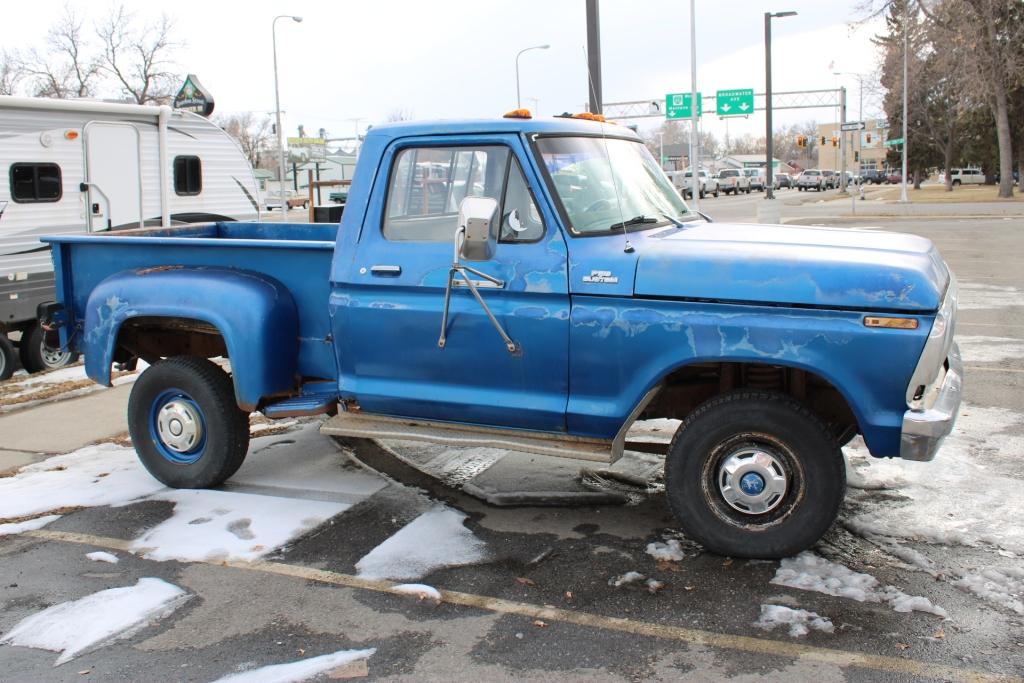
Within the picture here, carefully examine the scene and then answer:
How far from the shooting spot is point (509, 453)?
646 cm

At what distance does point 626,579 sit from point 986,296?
10320 millimetres

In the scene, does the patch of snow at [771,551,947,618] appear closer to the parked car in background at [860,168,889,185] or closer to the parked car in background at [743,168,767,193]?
the parked car in background at [743,168,767,193]

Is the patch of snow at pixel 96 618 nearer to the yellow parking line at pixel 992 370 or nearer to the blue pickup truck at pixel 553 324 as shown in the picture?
the blue pickup truck at pixel 553 324

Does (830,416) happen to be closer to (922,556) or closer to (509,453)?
(922,556)

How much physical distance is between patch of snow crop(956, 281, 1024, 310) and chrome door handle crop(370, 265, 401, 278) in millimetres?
8696

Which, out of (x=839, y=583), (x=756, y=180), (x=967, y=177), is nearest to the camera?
(x=839, y=583)

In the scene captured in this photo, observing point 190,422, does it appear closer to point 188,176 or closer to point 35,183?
point 35,183

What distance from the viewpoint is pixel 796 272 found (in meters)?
4.31

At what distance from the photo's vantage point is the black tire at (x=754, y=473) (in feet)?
14.4

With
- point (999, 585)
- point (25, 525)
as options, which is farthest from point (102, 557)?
point (999, 585)

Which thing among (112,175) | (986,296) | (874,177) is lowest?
(986,296)

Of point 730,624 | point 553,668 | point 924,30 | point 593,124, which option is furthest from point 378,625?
point 924,30

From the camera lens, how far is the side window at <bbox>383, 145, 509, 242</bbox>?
5102mm

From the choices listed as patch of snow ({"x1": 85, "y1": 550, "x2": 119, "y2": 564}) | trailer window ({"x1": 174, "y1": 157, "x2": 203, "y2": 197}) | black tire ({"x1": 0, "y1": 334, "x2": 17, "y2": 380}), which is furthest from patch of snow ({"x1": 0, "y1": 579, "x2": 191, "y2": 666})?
trailer window ({"x1": 174, "y1": 157, "x2": 203, "y2": 197})
